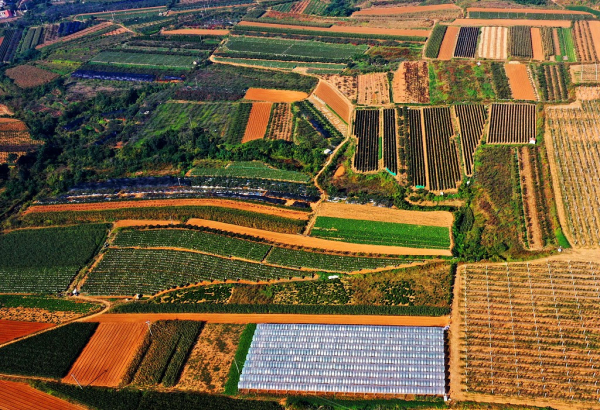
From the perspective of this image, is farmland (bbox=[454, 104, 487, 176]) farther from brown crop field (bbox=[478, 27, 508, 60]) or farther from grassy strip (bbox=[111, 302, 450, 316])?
grassy strip (bbox=[111, 302, 450, 316])

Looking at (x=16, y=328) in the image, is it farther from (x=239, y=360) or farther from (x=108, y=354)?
(x=239, y=360)

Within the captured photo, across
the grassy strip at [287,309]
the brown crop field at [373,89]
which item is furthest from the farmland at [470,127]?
the grassy strip at [287,309]

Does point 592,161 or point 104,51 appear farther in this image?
point 104,51

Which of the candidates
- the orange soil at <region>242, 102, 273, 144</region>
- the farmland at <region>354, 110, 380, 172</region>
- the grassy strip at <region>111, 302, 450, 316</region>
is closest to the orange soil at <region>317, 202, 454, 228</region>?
the farmland at <region>354, 110, 380, 172</region>

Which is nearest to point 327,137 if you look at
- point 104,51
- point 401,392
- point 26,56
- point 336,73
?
point 336,73

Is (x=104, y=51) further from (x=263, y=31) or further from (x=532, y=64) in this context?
(x=532, y=64)

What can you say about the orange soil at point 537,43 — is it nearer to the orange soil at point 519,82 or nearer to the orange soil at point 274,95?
the orange soil at point 519,82
